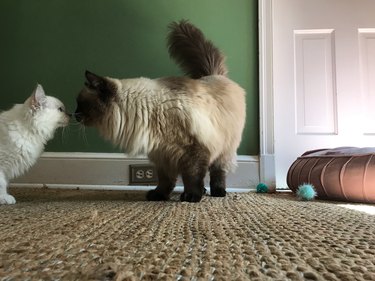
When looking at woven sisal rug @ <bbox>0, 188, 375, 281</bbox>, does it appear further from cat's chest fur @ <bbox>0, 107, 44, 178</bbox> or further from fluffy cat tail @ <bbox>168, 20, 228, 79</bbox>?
fluffy cat tail @ <bbox>168, 20, 228, 79</bbox>

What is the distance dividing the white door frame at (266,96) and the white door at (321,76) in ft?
0.30

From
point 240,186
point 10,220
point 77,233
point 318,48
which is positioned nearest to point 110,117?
point 10,220

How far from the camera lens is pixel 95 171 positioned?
85.3 inches

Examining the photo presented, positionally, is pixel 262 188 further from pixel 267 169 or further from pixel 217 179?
pixel 217 179

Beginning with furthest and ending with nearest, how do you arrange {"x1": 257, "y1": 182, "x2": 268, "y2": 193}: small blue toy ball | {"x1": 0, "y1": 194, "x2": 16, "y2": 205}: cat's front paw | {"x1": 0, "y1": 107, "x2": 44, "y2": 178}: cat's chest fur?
{"x1": 257, "y1": 182, "x2": 268, "y2": 193}: small blue toy ball < {"x1": 0, "y1": 107, "x2": 44, "y2": 178}: cat's chest fur < {"x1": 0, "y1": 194, "x2": 16, "y2": 205}: cat's front paw

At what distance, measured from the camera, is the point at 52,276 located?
0.46 metres

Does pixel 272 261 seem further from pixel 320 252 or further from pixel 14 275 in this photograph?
pixel 14 275

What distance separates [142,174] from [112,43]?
848mm

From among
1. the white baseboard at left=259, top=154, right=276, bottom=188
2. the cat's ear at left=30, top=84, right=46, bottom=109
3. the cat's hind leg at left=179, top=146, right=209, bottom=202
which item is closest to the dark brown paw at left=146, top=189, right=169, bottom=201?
the cat's hind leg at left=179, top=146, right=209, bottom=202

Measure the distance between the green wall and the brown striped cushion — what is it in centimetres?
74

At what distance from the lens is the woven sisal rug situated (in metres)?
0.48

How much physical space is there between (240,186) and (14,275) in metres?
1.79

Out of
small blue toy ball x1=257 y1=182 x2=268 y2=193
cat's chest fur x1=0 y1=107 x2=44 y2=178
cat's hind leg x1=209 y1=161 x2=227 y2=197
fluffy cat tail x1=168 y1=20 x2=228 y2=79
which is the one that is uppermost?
fluffy cat tail x1=168 y1=20 x2=228 y2=79

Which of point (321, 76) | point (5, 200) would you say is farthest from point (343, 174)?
point (5, 200)
